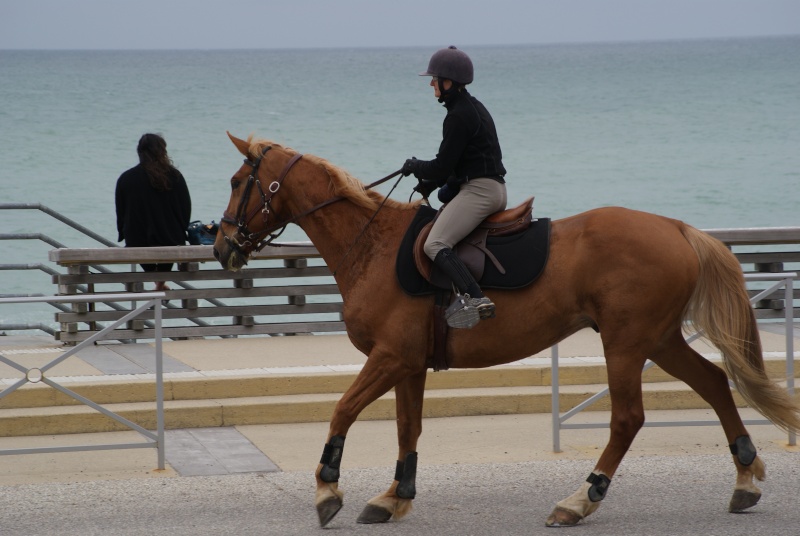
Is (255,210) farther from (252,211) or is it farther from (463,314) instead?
(463,314)

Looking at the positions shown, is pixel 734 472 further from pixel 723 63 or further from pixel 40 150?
pixel 723 63

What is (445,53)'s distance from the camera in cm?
675

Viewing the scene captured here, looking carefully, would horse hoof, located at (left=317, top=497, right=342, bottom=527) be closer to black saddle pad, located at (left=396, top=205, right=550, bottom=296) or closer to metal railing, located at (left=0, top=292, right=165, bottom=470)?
black saddle pad, located at (left=396, top=205, right=550, bottom=296)

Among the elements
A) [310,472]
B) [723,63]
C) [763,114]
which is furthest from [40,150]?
[723,63]

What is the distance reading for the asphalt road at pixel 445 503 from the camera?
6.46 metres

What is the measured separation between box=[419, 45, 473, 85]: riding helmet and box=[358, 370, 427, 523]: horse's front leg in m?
1.79

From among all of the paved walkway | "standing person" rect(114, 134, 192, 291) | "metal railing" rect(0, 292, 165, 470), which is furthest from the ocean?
"metal railing" rect(0, 292, 165, 470)

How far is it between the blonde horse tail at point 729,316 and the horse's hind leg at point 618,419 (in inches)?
19.7

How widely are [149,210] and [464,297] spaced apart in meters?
5.93

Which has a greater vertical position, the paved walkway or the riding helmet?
the riding helmet

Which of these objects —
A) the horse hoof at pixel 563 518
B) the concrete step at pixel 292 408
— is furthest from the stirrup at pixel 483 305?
the concrete step at pixel 292 408

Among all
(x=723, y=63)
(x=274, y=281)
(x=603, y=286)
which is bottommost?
(x=274, y=281)

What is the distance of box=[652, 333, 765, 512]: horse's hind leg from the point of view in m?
6.82

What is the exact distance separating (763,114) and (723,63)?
222 ft
